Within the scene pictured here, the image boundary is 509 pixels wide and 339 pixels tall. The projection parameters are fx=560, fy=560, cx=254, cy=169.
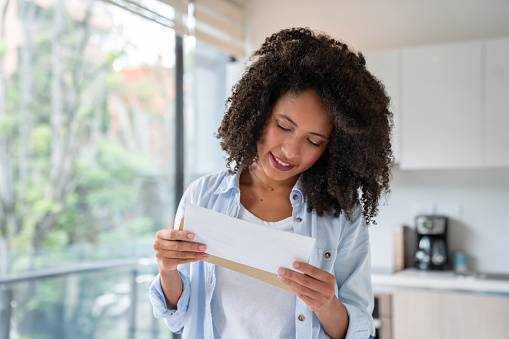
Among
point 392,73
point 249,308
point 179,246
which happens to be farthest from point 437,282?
point 179,246

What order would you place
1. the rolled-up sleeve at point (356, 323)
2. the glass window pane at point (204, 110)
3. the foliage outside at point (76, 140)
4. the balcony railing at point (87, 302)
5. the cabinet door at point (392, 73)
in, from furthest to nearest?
the foliage outside at point (76, 140) → the glass window pane at point (204, 110) → the balcony railing at point (87, 302) → the cabinet door at point (392, 73) → the rolled-up sleeve at point (356, 323)

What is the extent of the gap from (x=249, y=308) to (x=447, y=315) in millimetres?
2069

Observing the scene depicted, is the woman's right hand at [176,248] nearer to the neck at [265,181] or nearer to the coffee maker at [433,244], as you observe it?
the neck at [265,181]

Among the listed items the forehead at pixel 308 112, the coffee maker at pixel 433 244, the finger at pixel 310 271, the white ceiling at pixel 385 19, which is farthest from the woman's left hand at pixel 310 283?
the white ceiling at pixel 385 19

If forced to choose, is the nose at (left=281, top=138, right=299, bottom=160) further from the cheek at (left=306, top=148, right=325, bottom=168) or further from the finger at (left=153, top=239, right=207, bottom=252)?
the finger at (left=153, top=239, right=207, bottom=252)

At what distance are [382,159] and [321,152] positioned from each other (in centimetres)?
15

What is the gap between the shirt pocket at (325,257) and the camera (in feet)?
4.52

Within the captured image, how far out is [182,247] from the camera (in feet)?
4.04

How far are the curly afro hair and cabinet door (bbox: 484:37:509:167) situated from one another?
1.97 m

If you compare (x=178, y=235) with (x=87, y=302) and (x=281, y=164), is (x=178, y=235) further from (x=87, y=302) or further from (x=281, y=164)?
(x=87, y=302)

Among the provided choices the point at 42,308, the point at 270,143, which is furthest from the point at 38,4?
the point at 270,143

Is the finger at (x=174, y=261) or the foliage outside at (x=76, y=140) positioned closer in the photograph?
the finger at (x=174, y=261)

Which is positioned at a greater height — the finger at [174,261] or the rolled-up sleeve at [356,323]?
the finger at [174,261]

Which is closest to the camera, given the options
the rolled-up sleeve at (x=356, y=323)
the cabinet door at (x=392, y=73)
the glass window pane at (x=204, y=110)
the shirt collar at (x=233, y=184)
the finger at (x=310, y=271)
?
the finger at (x=310, y=271)
